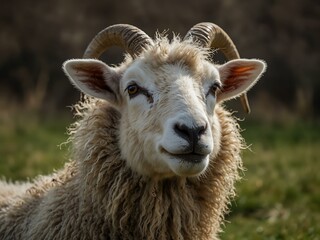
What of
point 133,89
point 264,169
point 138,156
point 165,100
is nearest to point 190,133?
point 165,100

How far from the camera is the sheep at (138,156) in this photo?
4367 mm

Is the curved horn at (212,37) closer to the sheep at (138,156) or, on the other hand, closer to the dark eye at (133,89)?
the sheep at (138,156)

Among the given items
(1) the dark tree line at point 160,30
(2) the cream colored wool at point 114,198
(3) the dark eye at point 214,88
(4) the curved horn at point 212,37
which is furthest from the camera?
(1) the dark tree line at point 160,30

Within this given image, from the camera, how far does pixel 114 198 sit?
453 cm

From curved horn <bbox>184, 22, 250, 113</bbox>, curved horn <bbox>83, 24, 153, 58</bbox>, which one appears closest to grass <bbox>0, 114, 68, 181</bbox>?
curved horn <bbox>83, 24, 153, 58</bbox>

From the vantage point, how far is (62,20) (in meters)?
17.2

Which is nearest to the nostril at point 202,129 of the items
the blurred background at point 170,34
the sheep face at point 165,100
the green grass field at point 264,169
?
the sheep face at point 165,100

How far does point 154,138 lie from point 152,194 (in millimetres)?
491

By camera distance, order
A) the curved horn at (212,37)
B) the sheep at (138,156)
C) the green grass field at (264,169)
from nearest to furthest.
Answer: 1. the sheep at (138,156)
2. the curved horn at (212,37)
3. the green grass field at (264,169)

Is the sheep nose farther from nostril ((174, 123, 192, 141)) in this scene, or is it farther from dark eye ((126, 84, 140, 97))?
dark eye ((126, 84, 140, 97))

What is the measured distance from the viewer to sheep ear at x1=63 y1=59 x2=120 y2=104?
15.5 feet

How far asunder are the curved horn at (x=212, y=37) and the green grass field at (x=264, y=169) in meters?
0.94

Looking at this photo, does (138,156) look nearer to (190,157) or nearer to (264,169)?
(190,157)

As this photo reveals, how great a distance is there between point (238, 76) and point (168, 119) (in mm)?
1309
